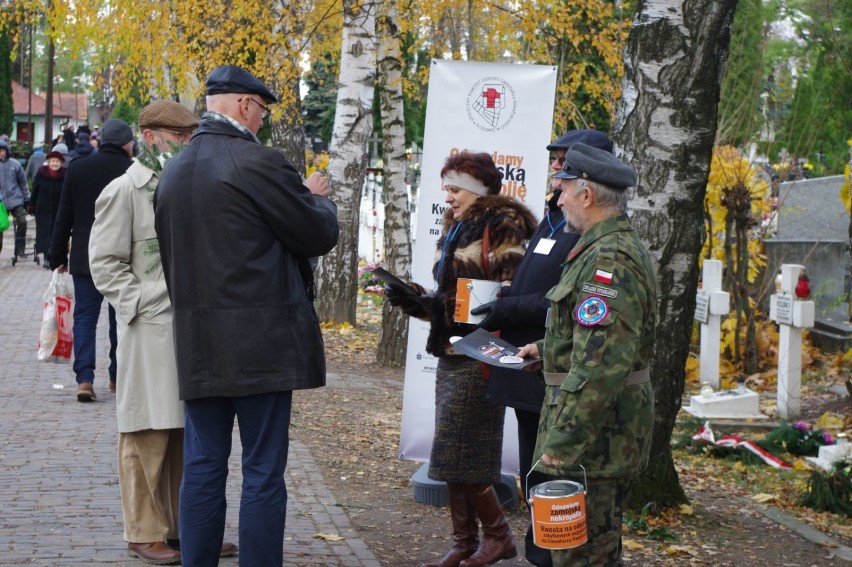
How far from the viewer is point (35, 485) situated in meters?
7.02

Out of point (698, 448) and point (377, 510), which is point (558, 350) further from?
point (698, 448)

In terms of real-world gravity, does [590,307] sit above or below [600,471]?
above

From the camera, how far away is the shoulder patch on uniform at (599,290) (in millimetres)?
4059

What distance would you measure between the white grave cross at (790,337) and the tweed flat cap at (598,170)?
703 cm

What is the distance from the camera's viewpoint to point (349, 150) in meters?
14.1

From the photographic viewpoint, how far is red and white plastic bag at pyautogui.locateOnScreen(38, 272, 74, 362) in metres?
10.3

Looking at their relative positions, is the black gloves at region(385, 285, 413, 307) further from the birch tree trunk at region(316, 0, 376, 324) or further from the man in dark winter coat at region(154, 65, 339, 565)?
the birch tree trunk at region(316, 0, 376, 324)

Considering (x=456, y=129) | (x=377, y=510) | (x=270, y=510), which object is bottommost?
(x=377, y=510)

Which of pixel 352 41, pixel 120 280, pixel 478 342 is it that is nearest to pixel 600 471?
pixel 478 342

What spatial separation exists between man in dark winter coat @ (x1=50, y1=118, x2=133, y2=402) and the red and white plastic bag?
1.57 feet

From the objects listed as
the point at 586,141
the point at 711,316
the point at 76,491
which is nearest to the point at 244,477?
the point at 586,141

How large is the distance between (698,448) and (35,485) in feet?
16.6

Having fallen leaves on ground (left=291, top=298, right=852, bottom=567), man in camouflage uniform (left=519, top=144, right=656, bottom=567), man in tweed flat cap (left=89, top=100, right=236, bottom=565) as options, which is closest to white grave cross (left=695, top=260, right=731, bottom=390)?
fallen leaves on ground (left=291, top=298, right=852, bottom=567)

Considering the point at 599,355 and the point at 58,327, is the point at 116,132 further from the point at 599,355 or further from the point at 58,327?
the point at 599,355
